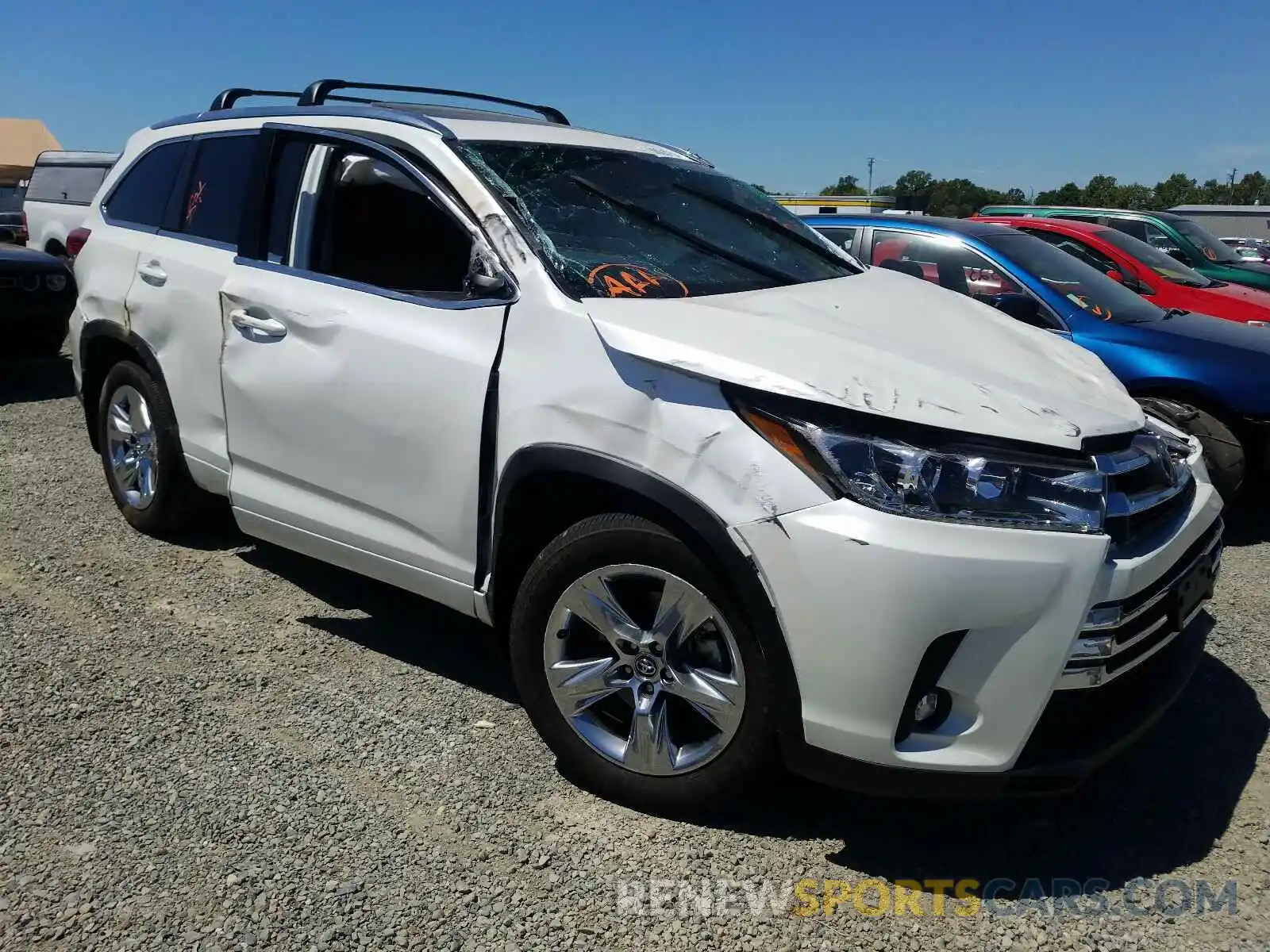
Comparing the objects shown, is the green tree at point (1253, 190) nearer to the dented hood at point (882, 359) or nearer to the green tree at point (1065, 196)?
the green tree at point (1065, 196)

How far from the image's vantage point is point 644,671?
8.81 feet

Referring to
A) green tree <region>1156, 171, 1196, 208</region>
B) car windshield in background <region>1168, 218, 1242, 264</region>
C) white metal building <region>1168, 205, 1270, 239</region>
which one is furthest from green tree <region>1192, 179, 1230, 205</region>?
car windshield in background <region>1168, 218, 1242, 264</region>

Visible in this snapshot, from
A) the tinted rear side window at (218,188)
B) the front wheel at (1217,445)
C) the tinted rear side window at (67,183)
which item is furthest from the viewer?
the tinted rear side window at (67,183)

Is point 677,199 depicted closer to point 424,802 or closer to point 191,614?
point 424,802

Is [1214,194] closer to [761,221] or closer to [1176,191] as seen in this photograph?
[1176,191]

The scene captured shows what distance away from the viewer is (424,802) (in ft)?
9.30

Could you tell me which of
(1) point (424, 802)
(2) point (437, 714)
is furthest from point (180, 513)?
(1) point (424, 802)

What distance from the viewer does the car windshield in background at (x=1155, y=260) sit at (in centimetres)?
787

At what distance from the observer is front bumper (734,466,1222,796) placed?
2238 mm

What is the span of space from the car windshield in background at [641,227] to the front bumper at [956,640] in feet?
3.19

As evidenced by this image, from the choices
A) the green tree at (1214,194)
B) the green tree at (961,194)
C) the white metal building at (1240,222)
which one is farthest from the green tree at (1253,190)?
the white metal building at (1240,222)

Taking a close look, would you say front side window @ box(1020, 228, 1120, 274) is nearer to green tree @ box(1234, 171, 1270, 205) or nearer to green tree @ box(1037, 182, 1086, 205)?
green tree @ box(1037, 182, 1086, 205)

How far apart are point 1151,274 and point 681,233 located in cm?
566

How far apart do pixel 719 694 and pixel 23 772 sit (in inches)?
77.8
